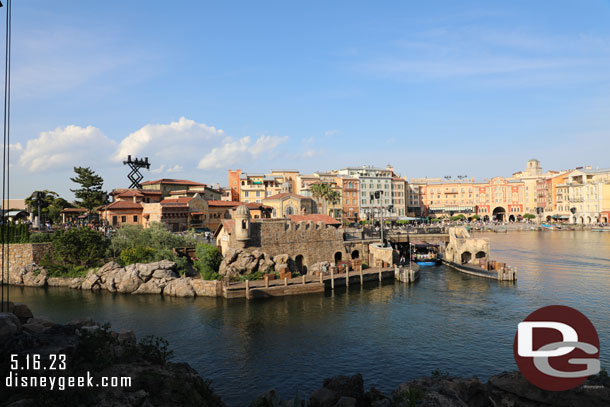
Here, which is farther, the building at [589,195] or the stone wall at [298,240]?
the building at [589,195]

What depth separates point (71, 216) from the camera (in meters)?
80.7

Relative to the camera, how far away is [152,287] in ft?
149

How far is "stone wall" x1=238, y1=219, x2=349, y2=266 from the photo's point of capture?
51.0 m

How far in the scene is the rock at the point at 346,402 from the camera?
17.1 meters

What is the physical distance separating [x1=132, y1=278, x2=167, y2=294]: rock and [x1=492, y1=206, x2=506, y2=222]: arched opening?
445 ft

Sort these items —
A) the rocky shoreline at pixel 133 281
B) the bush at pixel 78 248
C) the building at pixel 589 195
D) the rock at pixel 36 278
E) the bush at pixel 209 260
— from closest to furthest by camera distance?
the rocky shoreline at pixel 133 281
the bush at pixel 209 260
the rock at pixel 36 278
the bush at pixel 78 248
the building at pixel 589 195

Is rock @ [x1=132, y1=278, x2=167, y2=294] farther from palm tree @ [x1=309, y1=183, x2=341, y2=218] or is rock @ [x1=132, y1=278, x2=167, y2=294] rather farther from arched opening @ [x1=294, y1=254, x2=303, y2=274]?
palm tree @ [x1=309, y1=183, x2=341, y2=218]

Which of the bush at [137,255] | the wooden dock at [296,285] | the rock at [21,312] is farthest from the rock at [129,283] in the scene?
the rock at [21,312]

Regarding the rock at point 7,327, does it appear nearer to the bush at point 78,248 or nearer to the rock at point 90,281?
the rock at point 90,281

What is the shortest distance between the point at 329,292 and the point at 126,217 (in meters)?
42.7

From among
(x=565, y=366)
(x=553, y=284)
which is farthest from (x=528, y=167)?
(x=565, y=366)

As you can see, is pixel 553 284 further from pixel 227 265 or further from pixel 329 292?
Result: pixel 227 265

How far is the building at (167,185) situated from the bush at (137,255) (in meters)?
34.7

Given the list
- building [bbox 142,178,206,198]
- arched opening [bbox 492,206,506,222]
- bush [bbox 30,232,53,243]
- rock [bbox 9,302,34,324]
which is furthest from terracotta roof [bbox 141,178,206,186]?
arched opening [bbox 492,206,506,222]
